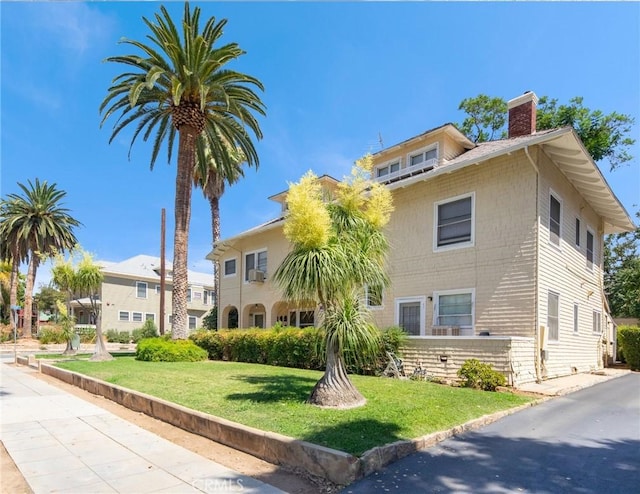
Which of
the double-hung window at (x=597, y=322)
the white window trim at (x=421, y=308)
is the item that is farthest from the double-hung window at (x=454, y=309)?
the double-hung window at (x=597, y=322)

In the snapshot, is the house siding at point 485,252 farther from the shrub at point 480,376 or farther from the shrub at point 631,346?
the shrub at point 631,346

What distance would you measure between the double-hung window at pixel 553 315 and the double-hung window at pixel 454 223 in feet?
9.10

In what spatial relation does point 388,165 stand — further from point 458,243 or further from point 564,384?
point 564,384

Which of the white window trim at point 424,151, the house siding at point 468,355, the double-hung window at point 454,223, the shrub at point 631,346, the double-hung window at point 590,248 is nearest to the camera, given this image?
the house siding at point 468,355

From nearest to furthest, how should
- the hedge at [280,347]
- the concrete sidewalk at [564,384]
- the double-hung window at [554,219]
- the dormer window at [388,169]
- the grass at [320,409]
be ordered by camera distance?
Result: the grass at [320,409], the concrete sidewalk at [564,384], the hedge at [280,347], the double-hung window at [554,219], the dormer window at [388,169]

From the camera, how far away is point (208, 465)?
17.9 feet

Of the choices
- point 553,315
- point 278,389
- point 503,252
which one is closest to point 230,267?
point 278,389

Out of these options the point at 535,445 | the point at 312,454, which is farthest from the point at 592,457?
the point at 312,454

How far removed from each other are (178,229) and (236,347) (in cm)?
581

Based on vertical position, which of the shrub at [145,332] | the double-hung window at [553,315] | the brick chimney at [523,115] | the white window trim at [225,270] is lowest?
the shrub at [145,332]

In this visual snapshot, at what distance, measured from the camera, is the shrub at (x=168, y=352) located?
17125 mm

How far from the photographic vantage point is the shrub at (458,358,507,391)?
33.5 feet

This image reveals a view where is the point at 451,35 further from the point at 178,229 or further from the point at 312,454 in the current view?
the point at 178,229

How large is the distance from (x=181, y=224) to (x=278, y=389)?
11.8 metres
